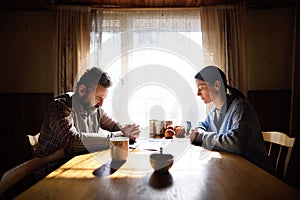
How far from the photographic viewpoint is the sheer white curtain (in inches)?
123

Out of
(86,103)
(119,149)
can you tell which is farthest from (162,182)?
(86,103)

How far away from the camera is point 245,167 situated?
4.42ft

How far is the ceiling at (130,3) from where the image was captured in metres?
2.99

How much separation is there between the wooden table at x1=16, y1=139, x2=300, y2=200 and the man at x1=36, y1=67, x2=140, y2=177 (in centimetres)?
22

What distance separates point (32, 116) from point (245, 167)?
2.61m

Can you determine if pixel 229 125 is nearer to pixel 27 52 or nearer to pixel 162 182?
pixel 162 182

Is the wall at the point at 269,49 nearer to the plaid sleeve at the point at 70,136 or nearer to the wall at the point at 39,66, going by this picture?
the wall at the point at 39,66

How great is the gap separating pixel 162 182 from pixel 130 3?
2.40 m

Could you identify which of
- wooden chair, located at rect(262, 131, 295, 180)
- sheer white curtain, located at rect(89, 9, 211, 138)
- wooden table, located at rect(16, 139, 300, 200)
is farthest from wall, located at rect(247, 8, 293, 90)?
wooden table, located at rect(16, 139, 300, 200)

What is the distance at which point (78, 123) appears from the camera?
2012mm

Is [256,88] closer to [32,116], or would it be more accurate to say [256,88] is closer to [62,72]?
[62,72]

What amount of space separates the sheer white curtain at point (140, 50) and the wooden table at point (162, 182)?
166 centimetres

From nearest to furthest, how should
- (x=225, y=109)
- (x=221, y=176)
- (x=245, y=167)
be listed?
(x=221, y=176) < (x=245, y=167) < (x=225, y=109)

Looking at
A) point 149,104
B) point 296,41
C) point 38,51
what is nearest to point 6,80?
point 38,51
